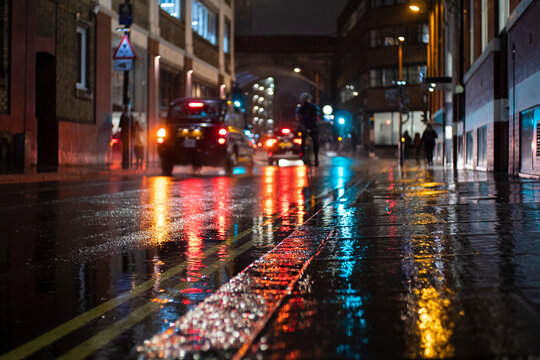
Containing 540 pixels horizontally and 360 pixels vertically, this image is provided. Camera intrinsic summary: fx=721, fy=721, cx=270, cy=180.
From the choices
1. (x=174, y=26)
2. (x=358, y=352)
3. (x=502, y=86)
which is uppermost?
(x=174, y=26)

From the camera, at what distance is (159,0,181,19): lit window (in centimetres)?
3494

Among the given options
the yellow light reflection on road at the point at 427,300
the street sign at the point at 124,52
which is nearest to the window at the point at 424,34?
the street sign at the point at 124,52

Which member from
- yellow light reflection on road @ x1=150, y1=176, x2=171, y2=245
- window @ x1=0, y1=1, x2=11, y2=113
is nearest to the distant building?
window @ x1=0, y1=1, x2=11, y2=113

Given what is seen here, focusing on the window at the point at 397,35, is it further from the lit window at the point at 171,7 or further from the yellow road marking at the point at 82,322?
the yellow road marking at the point at 82,322

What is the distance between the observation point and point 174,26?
121ft

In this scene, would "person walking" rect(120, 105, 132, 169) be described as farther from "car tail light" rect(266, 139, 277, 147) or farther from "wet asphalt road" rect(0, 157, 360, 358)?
"wet asphalt road" rect(0, 157, 360, 358)

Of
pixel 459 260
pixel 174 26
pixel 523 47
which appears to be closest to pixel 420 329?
pixel 459 260

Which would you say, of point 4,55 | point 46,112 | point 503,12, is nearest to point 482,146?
point 503,12

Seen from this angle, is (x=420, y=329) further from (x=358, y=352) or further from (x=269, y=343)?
(x=269, y=343)

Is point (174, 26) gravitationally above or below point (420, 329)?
above

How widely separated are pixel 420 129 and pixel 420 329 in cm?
6739

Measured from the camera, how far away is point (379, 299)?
3838 mm

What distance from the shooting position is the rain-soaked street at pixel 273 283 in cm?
306

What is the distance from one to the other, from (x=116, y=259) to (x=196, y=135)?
1445 centimetres
